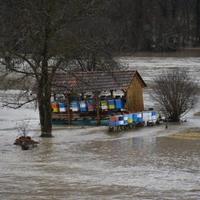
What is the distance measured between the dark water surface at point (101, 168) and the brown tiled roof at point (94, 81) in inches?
206

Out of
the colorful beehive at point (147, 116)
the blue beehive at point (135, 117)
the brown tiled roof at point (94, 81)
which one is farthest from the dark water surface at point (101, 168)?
the brown tiled roof at point (94, 81)

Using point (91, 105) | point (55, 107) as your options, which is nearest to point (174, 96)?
point (91, 105)

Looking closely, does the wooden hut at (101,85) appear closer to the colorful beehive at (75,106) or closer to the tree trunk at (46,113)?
the colorful beehive at (75,106)

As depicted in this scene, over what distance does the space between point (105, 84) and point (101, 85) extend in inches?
14.3

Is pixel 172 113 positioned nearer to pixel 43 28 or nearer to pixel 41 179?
pixel 43 28

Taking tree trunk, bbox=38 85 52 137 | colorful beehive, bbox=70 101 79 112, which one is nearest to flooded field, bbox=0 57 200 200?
tree trunk, bbox=38 85 52 137

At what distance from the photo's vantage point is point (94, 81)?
3778cm

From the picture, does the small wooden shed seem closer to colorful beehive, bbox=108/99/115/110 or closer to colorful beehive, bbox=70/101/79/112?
colorful beehive, bbox=108/99/115/110

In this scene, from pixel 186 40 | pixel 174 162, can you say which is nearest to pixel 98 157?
pixel 174 162

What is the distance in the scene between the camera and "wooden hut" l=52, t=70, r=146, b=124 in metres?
36.7

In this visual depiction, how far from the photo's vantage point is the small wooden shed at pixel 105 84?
36719 millimetres

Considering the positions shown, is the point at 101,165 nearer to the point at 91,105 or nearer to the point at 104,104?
the point at 91,105

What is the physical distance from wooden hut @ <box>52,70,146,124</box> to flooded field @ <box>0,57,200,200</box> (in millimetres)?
2411

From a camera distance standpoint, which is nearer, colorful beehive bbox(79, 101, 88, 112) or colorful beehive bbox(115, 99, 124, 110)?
colorful beehive bbox(79, 101, 88, 112)
